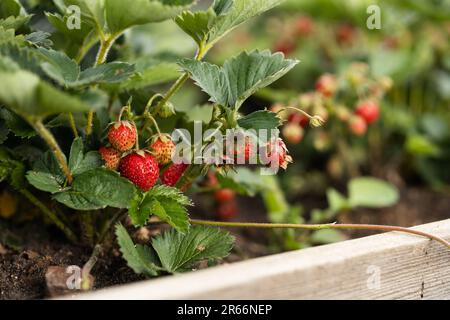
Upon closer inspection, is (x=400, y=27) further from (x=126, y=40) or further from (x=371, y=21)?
(x=126, y=40)

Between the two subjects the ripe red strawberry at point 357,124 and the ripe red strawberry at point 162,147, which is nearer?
the ripe red strawberry at point 162,147

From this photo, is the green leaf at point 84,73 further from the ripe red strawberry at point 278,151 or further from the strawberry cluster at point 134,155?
the ripe red strawberry at point 278,151

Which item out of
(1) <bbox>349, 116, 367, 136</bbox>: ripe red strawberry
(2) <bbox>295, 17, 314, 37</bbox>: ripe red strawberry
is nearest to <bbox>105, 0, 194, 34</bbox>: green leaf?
(1) <bbox>349, 116, 367, 136</bbox>: ripe red strawberry

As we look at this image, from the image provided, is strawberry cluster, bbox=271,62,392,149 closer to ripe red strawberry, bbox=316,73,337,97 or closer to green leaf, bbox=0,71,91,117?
ripe red strawberry, bbox=316,73,337,97

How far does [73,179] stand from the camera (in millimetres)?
822

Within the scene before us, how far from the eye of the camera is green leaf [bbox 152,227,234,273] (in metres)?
0.83

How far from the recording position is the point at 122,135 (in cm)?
81

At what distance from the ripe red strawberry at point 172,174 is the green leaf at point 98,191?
117mm

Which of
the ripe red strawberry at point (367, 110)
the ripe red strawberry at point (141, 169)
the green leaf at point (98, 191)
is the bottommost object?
the ripe red strawberry at point (367, 110)

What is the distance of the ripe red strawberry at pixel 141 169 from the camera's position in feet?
2.64

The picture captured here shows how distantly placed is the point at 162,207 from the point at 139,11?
0.25 m

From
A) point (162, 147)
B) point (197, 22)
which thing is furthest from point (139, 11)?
point (162, 147)

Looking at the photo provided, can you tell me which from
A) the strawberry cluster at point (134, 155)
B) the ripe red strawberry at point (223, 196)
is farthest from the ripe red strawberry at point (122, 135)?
the ripe red strawberry at point (223, 196)

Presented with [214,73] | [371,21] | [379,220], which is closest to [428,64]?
[371,21]
